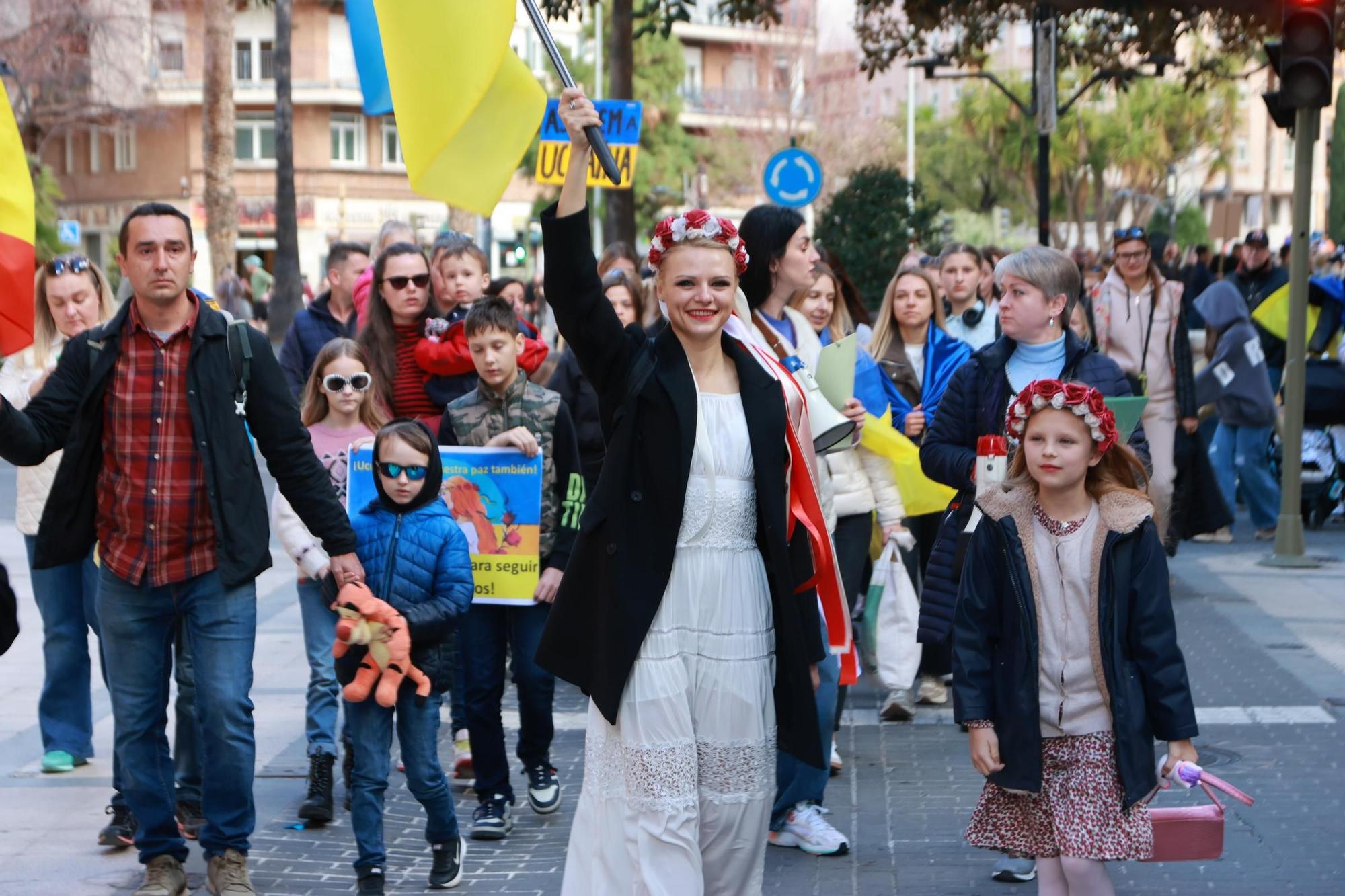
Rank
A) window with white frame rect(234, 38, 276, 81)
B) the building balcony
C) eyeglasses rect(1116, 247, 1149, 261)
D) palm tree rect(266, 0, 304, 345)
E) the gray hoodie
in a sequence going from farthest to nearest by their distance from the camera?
window with white frame rect(234, 38, 276, 81), the building balcony, palm tree rect(266, 0, 304, 345), the gray hoodie, eyeglasses rect(1116, 247, 1149, 261)

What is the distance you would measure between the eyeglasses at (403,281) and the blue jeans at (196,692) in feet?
6.62

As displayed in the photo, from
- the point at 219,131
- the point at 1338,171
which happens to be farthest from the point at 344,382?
→ the point at 1338,171

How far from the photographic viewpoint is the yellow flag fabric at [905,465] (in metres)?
7.20

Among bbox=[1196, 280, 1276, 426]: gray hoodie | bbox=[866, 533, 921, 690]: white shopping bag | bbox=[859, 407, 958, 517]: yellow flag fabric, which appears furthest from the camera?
bbox=[1196, 280, 1276, 426]: gray hoodie

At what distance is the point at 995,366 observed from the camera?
585 centimetres

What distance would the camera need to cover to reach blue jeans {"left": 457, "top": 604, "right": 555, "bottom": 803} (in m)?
6.13

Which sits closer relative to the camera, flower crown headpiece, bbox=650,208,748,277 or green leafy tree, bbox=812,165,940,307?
flower crown headpiece, bbox=650,208,748,277

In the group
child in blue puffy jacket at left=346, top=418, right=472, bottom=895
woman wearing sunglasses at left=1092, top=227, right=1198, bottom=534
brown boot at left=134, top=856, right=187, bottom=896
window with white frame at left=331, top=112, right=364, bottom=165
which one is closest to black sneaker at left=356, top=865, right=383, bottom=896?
child in blue puffy jacket at left=346, top=418, right=472, bottom=895

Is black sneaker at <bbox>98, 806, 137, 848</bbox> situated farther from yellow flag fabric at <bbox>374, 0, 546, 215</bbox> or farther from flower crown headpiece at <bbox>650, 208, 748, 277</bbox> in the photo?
flower crown headpiece at <bbox>650, 208, 748, 277</bbox>

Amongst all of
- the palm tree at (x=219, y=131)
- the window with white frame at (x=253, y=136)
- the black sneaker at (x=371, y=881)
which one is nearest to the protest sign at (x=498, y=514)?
the black sneaker at (x=371, y=881)

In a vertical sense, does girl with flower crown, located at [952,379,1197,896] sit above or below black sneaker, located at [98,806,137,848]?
above

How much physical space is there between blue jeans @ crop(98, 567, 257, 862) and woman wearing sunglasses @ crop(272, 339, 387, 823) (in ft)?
3.10

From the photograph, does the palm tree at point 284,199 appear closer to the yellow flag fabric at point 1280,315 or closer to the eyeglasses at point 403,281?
the yellow flag fabric at point 1280,315

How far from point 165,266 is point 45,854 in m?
2.16
